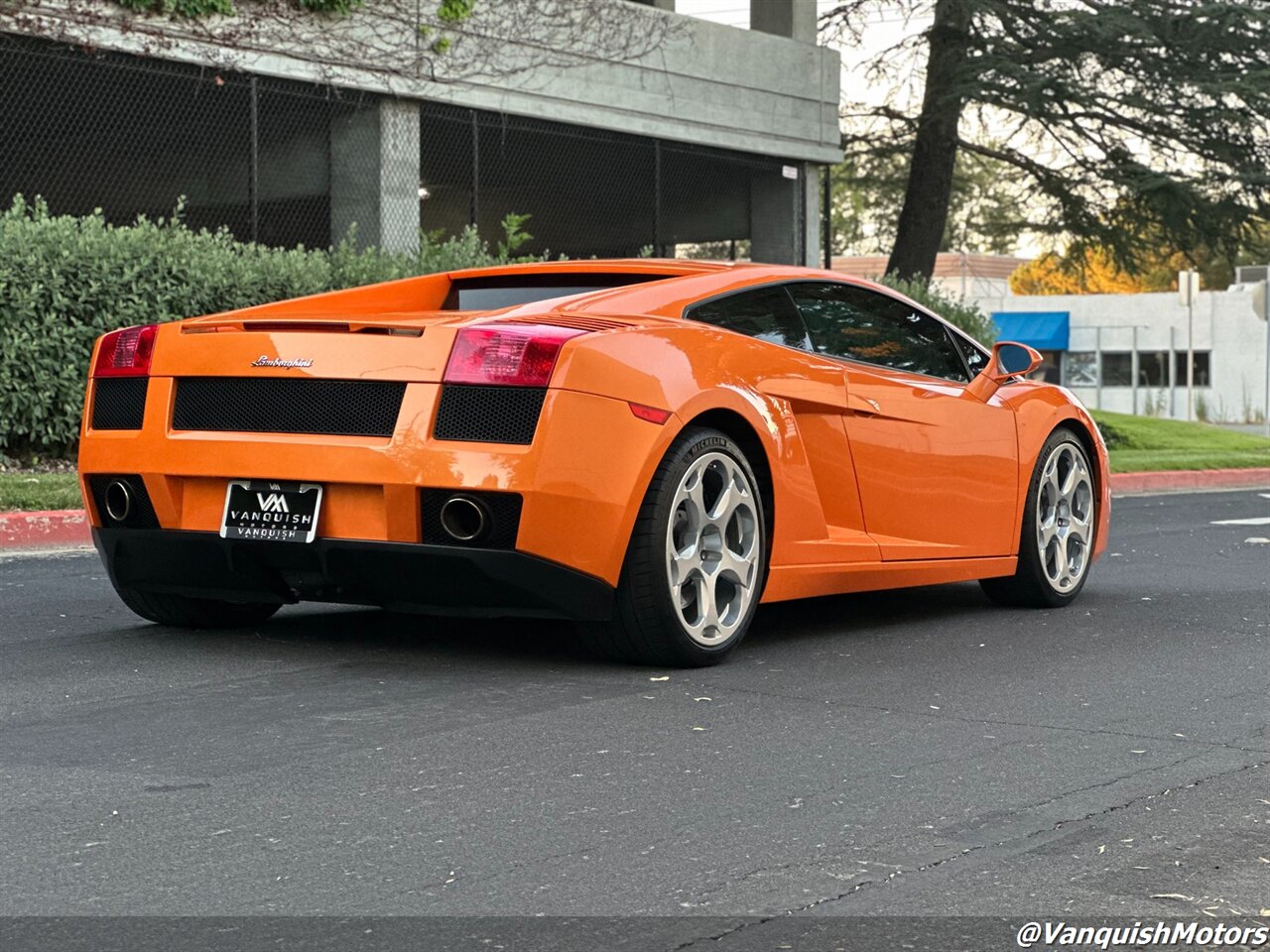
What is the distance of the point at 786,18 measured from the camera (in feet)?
81.6

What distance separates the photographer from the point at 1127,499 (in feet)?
55.1

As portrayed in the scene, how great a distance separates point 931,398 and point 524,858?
152 inches

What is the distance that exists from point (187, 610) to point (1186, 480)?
51.0 feet

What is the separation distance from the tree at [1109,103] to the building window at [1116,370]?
878 inches

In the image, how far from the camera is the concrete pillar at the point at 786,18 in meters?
24.9

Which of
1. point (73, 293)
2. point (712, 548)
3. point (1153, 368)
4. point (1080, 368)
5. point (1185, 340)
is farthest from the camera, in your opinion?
point (1080, 368)

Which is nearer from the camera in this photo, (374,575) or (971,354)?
(374,575)

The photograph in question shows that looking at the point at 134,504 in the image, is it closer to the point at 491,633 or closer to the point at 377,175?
the point at 491,633

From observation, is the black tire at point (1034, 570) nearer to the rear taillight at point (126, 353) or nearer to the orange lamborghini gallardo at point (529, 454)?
the orange lamborghini gallardo at point (529, 454)

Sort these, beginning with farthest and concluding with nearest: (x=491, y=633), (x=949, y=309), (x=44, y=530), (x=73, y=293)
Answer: (x=949, y=309) < (x=73, y=293) < (x=44, y=530) < (x=491, y=633)

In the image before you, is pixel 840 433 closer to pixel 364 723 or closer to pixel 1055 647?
pixel 1055 647

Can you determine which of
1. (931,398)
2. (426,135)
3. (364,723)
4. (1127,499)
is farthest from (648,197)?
(364,723)

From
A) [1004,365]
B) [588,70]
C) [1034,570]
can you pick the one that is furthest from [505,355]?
[588,70]

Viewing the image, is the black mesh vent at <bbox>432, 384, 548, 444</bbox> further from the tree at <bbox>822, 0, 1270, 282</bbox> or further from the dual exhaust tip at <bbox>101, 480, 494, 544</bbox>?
the tree at <bbox>822, 0, 1270, 282</bbox>
